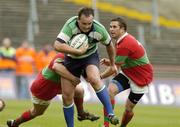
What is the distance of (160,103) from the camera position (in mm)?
28609

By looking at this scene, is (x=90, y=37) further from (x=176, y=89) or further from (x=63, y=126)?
(x=176, y=89)

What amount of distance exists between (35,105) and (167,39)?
28.9m

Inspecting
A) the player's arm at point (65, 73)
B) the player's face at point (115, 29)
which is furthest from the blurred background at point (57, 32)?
the player's arm at point (65, 73)

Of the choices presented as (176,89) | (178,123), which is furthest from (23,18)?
(178,123)

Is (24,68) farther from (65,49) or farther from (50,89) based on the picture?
(65,49)

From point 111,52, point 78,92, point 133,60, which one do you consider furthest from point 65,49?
point 133,60

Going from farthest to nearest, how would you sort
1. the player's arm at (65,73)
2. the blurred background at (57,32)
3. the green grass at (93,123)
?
the blurred background at (57,32), the green grass at (93,123), the player's arm at (65,73)

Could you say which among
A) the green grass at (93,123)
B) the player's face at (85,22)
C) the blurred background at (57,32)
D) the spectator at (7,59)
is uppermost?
the player's face at (85,22)

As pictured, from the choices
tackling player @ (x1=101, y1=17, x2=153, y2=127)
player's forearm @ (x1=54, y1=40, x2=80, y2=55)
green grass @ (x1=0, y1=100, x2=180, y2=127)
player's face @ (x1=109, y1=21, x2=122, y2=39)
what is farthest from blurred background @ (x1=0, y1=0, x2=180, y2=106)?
player's forearm @ (x1=54, y1=40, x2=80, y2=55)

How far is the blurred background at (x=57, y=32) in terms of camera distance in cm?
2922

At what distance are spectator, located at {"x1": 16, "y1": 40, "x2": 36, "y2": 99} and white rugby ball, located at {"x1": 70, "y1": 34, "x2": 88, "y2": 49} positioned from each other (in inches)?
636

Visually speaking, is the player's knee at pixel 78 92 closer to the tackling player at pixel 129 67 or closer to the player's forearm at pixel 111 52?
the player's forearm at pixel 111 52

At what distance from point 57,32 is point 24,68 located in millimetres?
10085

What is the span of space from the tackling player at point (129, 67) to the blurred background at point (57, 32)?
1305cm
